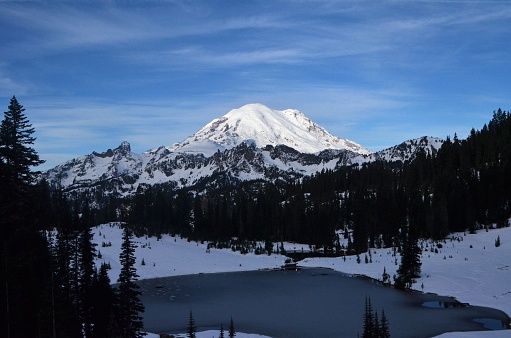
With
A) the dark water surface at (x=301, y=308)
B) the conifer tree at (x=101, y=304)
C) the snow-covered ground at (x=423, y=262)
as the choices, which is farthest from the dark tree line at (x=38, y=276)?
the snow-covered ground at (x=423, y=262)

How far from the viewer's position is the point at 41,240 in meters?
37.4

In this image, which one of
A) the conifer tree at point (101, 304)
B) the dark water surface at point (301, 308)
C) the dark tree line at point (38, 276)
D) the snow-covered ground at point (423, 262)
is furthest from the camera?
the snow-covered ground at point (423, 262)

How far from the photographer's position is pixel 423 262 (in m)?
58.9

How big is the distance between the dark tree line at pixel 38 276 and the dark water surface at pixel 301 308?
4.98 metres

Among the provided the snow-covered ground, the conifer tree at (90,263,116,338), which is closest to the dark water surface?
the snow-covered ground

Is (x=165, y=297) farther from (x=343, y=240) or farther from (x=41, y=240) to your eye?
(x=343, y=240)

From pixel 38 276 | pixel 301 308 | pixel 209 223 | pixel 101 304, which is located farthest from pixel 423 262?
pixel 209 223

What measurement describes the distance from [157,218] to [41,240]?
95005 mm

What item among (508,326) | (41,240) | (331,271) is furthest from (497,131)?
(41,240)

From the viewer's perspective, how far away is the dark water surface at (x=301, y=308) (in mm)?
32938

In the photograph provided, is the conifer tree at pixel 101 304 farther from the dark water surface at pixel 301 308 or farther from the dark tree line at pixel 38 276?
the dark water surface at pixel 301 308

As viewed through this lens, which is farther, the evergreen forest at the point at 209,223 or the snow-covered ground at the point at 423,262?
the snow-covered ground at the point at 423,262

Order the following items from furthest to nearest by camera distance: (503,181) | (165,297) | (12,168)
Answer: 1. (503,181)
2. (165,297)
3. (12,168)

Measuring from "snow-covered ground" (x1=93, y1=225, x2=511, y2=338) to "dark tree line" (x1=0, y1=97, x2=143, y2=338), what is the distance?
27.8 ft
